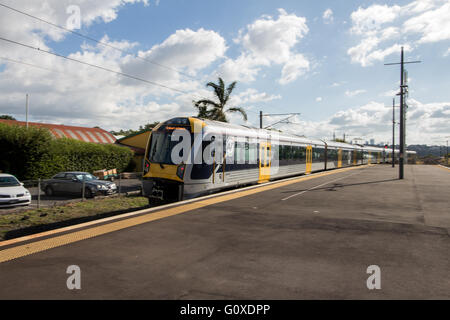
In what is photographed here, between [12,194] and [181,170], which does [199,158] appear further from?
[12,194]

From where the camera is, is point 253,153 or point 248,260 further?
point 253,153

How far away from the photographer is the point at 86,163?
25234 mm

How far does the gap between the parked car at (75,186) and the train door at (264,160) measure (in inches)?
308

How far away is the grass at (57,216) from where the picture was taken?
8.66m

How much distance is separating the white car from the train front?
5060 millimetres

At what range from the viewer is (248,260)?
16.7 ft

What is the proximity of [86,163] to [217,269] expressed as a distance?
76.3 ft

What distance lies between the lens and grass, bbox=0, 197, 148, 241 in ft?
28.4

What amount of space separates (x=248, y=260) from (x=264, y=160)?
12403 millimetres

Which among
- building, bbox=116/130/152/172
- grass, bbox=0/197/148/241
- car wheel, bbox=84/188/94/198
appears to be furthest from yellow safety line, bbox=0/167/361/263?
building, bbox=116/130/152/172

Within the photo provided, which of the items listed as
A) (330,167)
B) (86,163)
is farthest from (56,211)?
(330,167)

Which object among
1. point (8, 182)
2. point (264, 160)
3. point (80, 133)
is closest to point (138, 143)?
point (80, 133)

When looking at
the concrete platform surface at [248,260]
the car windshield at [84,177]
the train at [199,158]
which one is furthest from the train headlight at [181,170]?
the car windshield at [84,177]
